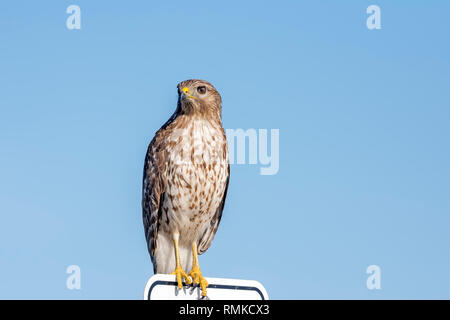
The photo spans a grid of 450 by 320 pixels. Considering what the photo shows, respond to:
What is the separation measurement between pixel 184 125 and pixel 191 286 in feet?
10.3

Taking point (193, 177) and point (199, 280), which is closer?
point (199, 280)

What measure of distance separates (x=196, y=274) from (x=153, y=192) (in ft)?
6.17

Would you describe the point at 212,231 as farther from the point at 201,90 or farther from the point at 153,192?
the point at 201,90

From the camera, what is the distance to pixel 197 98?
8.77 metres

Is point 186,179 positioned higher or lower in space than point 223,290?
higher

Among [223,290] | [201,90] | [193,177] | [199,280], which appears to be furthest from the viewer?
[201,90]

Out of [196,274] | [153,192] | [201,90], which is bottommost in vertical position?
→ [196,274]

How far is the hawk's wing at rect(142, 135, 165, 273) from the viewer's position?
8688 mm

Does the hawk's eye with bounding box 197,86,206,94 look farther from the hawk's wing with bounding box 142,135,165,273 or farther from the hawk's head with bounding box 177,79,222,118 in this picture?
the hawk's wing with bounding box 142,135,165,273

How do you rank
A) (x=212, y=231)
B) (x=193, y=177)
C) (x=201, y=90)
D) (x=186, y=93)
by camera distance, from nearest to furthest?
(x=193, y=177)
(x=186, y=93)
(x=201, y=90)
(x=212, y=231)

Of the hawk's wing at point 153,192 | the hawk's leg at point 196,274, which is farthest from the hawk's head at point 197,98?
the hawk's leg at point 196,274

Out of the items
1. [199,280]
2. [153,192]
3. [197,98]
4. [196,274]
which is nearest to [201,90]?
[197,98]
